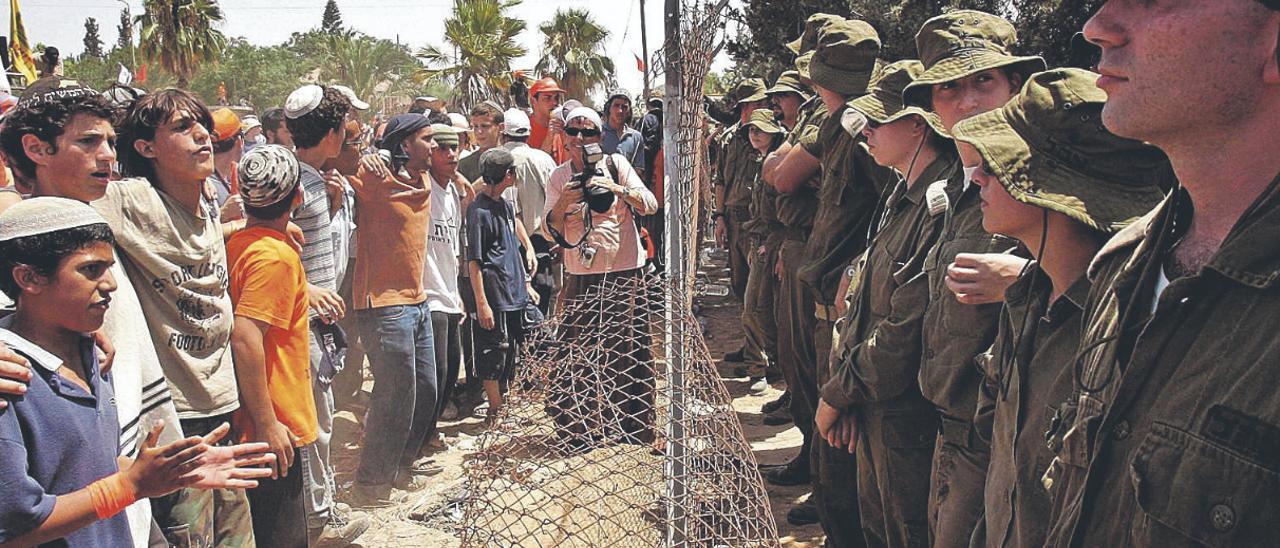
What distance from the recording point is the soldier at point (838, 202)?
373 centimetres

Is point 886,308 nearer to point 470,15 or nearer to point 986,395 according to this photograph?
point 986,395

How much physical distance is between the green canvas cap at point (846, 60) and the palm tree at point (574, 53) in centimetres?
2731

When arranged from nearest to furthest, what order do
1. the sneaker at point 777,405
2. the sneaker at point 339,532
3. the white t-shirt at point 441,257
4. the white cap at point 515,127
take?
the sneaker at point 339,532
the white t-shirt at point 441,257
the sneaker at point 777,405
the white cap at point 515,127

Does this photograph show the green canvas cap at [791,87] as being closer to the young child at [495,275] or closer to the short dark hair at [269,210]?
the young child at [495,275]

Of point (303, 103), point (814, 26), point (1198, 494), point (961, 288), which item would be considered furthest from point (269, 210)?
point (1198, 494)

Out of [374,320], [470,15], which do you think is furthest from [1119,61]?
[470,15]

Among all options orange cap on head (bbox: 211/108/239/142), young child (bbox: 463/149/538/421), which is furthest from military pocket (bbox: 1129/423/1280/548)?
orange cap on head (bbox: 211/108/239/142)

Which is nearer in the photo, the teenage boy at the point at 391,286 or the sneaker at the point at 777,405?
the teenage boy at the point at 391,286

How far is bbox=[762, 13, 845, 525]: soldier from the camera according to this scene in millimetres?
4586

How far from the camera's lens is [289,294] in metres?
3.20

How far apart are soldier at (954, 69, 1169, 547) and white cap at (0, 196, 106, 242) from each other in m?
2.03

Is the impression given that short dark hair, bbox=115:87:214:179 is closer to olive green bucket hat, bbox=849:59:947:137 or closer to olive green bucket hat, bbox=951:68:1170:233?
olive green bucket hat, bbox=849:59:947:137

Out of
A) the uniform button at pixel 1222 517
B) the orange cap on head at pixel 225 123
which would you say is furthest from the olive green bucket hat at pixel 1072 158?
the orange cap on head at pixel 225 123

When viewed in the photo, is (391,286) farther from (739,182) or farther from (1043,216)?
(739,182)
